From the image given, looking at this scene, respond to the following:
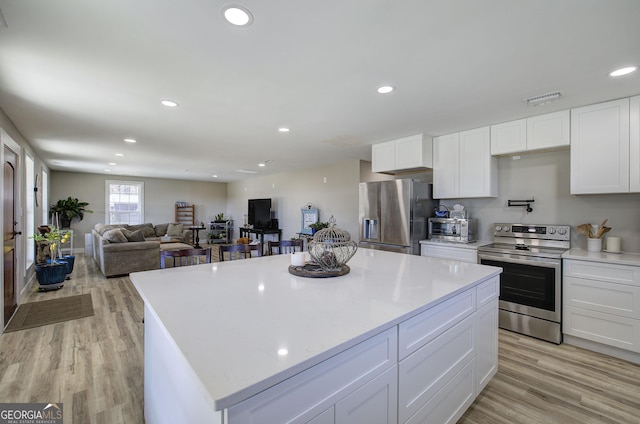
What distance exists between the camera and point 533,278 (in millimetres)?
2924

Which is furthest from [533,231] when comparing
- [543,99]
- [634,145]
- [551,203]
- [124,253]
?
[124,253]

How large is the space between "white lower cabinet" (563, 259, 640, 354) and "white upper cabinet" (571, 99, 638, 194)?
31.2 inches

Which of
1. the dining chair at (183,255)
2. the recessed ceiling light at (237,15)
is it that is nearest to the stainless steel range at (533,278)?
the dining chair at (183,255)

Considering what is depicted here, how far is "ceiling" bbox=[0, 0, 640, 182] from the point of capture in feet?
5.00

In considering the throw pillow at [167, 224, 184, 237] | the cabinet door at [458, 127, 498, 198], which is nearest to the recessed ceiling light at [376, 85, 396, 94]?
the cabinet door at [458, 127, 498, 198]

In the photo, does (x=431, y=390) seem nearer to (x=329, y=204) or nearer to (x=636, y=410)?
(x=636, y=410)

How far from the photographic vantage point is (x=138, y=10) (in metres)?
1.49

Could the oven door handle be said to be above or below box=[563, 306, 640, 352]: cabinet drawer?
above

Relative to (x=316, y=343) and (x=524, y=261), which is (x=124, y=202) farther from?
(x=524, y=261)

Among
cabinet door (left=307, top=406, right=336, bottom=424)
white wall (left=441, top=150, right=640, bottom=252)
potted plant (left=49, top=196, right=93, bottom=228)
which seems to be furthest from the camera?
potted plant (left=49, top=196, right=93, bottom=228)

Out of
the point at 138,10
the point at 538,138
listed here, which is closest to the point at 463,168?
the point at 538,138

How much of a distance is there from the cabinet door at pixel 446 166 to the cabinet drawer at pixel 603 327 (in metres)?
1.78

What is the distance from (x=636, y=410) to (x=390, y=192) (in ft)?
9.66

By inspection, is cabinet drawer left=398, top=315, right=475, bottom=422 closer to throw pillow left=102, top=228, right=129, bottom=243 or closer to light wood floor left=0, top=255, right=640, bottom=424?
light wood floor left=0, top=255, right=640, bottom=424
